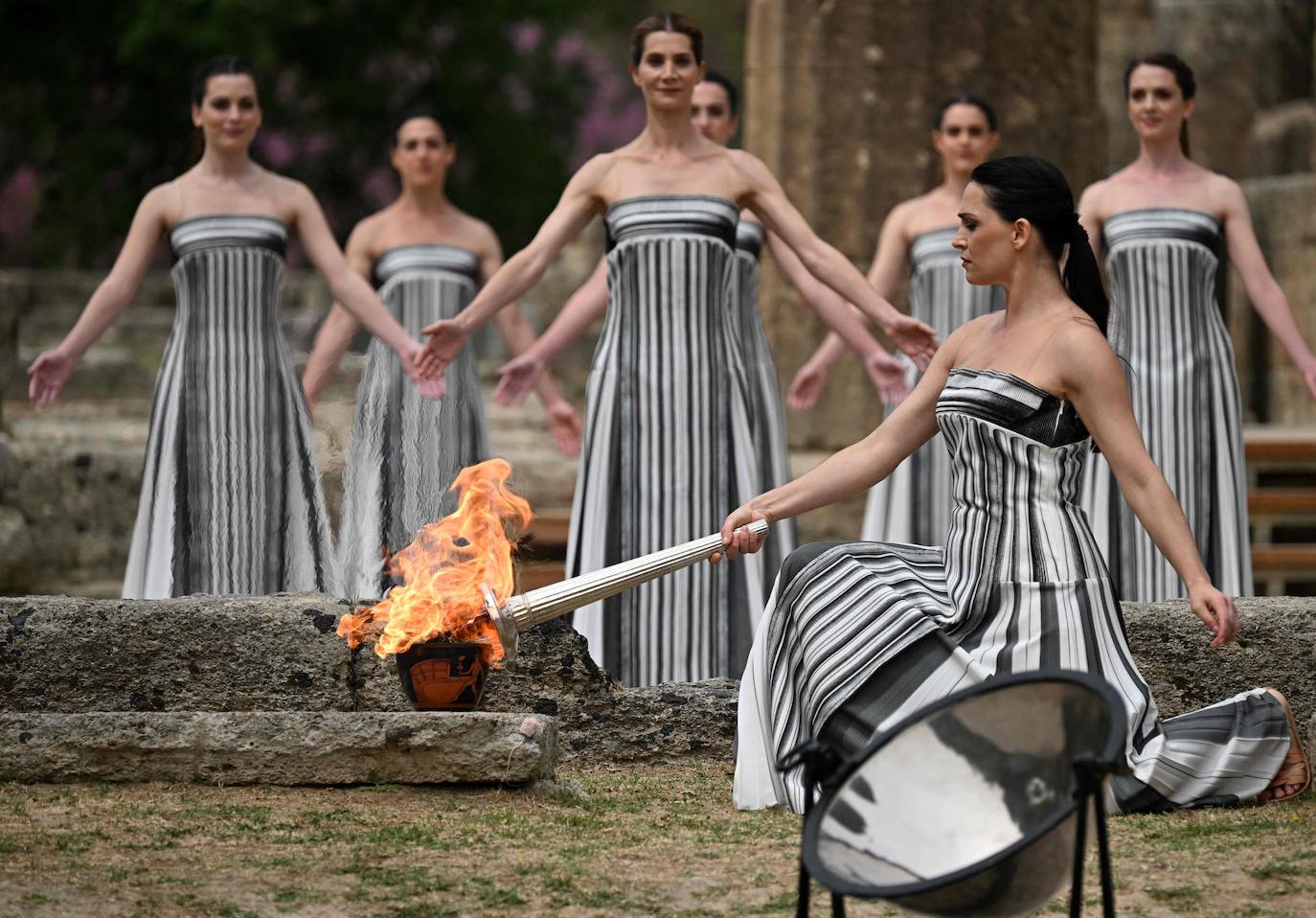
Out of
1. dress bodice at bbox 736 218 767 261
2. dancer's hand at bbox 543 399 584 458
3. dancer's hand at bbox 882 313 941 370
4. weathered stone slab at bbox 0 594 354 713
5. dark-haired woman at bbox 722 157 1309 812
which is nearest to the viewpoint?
dark-haired woman at bbox 722 157 1309 812

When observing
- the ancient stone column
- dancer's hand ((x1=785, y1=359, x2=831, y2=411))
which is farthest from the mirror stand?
the ancient stone column

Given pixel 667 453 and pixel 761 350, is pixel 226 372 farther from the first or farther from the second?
pixel 761 350

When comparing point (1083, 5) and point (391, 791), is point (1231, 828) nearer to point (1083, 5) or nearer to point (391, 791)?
point (391, 791)

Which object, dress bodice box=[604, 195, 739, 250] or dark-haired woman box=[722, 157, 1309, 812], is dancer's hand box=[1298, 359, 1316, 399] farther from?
dark-haired woman box=[722, 157, 1309, 812]

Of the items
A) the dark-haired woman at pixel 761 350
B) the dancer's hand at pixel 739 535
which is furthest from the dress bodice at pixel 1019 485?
the dark-haired woman at pixel 761 350

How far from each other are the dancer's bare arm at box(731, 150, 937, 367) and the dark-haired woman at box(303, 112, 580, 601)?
1831mm

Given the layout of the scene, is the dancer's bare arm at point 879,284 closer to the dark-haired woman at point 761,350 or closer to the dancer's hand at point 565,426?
the dark-haired woman at point 761,350

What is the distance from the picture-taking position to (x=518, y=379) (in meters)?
8.16

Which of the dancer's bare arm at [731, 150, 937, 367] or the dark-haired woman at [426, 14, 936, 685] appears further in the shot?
the dark-haired woman at [426, 14, 936, 685]

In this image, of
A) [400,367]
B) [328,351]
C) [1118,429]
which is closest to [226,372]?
[328,351]

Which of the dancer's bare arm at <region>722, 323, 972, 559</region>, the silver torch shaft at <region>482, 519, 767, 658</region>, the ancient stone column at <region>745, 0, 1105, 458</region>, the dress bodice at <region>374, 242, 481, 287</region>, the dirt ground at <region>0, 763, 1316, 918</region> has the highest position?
the ancient stone column at <region>745, 0, 1105, 458</region>

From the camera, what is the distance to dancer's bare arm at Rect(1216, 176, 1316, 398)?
26.3 feet

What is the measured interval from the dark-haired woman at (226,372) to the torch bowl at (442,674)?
8.99 feet

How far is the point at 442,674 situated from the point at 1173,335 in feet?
12.9
